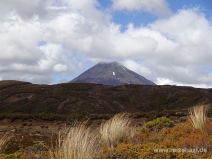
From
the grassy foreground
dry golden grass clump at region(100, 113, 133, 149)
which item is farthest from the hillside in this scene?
the grassy foreground

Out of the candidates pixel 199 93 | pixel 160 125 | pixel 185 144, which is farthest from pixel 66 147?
pixel 199 93

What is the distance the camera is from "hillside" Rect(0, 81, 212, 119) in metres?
66.8

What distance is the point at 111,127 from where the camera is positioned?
45.7 ft

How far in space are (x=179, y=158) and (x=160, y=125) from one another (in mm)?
9181

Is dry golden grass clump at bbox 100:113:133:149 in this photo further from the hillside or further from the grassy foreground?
the hillside

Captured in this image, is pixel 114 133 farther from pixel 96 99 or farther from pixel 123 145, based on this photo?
pixel 96 99

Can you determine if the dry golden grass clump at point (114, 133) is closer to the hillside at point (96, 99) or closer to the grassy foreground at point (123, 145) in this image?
the grassy foreground at point (123, 145)

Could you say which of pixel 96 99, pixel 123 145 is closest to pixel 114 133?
pixel 123 145

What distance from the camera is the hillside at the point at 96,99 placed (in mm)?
66812

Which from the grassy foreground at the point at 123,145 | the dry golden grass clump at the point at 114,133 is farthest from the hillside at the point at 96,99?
the grassy foreground at the point at 123,145

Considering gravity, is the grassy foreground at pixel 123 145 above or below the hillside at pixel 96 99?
below

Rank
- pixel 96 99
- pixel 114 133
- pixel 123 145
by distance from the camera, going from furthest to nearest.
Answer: pixel 96 99 → pixel 114 133 → pixel 123 145

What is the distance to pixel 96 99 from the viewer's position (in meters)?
72.3

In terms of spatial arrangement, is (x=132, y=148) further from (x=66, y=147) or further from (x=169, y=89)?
(x=169, y=89)
